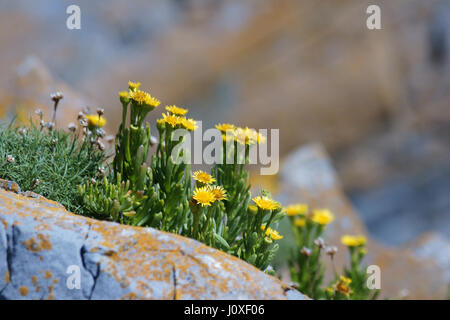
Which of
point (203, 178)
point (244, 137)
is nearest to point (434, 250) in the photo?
point (244, 137)

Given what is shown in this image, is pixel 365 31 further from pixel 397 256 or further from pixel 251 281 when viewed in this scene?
pixel 251 281

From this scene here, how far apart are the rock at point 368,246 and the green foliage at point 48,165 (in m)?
3.85

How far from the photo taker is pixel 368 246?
721 cm

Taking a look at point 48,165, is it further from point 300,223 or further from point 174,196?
point 300,223

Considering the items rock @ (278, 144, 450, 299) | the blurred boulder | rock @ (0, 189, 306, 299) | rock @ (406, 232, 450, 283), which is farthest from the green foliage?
rock @ (406, 232, 450, 283)

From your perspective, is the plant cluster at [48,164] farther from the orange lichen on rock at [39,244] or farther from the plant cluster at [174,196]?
the orange lichen on rock at [39,244]

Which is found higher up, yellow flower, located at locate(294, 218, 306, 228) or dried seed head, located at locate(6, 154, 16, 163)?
dried seed head, located at locate(6, 154, 16, 163)

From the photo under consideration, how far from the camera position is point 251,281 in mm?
2703

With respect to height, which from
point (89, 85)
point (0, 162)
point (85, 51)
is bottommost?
point (0, 162)

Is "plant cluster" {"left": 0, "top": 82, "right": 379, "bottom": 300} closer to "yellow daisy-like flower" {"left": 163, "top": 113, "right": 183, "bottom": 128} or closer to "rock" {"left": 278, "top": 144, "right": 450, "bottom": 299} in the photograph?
"yellow daisy-like flower" {"left": 163, "top": 113, "right": 183, "bottom": 128}

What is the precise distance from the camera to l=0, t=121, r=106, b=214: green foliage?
3293 millimetres

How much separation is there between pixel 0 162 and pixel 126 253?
122cm

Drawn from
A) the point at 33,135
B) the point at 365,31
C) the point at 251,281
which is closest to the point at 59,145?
the point at 33,135

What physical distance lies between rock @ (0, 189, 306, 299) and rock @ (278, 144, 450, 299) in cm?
355
